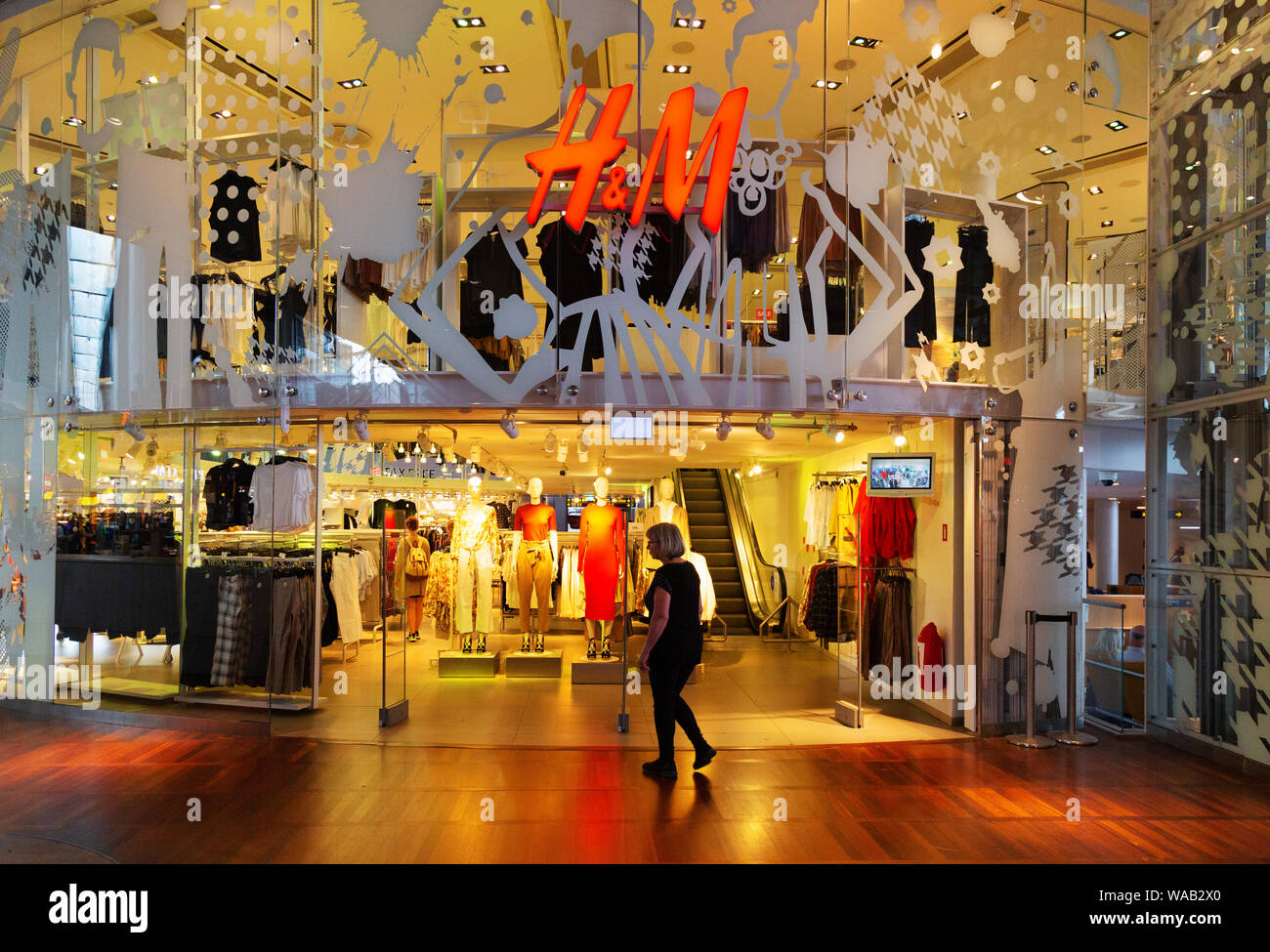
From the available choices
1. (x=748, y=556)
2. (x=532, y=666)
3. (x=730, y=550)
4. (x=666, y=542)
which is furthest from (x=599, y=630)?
(x=730, y=550)

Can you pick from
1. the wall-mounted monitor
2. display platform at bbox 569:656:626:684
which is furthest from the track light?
the wall-mounted monitor

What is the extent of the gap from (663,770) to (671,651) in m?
0.73

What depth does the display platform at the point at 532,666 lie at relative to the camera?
315 inches

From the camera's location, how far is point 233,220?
6.57 m

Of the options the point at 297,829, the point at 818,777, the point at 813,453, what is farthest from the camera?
the point at 813,453

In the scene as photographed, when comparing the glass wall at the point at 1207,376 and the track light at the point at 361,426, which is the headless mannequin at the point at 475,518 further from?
the glass wall at the point at 1207,376

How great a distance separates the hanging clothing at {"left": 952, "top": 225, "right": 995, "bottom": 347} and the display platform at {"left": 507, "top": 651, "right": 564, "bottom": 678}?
459 cm

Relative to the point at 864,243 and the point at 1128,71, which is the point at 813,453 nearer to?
the point at 864,243

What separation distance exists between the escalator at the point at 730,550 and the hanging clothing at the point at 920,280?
15.9 feet

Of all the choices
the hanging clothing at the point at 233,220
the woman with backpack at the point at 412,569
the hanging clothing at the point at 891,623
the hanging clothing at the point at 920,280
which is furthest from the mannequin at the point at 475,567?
the hanging clothing at the point at 920,280

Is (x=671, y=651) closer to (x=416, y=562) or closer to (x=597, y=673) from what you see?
(x=597, y=673)

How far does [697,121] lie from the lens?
682 cm

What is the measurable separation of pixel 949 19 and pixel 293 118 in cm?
531
